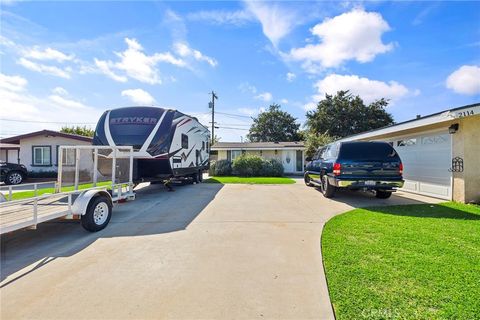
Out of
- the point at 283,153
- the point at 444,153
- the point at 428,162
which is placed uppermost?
the point at 283,153

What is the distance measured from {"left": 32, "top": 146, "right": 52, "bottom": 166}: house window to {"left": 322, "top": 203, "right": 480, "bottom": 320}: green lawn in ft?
Result: 66.4

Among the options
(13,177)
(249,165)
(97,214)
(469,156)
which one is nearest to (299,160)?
(249,165)

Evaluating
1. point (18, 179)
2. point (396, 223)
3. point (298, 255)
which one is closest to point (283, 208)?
point (396, 223)

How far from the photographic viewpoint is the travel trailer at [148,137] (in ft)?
30.0

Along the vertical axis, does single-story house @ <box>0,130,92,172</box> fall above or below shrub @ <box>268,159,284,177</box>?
above

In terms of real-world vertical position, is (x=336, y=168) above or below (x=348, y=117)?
below

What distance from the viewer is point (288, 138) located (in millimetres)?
44969

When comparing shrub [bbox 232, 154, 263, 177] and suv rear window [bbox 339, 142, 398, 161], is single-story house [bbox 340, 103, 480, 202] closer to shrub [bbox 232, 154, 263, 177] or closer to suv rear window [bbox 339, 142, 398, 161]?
suv rear window [bbox 339, 142, 398, 161]

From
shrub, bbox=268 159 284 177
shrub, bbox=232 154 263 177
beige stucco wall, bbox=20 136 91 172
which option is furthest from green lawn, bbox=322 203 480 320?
beige stucco wall, bbox=20 136 91 172

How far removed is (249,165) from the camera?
20344 millimetres

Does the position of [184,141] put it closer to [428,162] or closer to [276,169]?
[428,162]

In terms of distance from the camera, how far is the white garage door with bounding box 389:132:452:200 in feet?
30.1

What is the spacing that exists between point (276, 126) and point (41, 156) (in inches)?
1318

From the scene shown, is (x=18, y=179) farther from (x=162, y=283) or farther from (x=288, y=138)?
(x=288, y=138)
